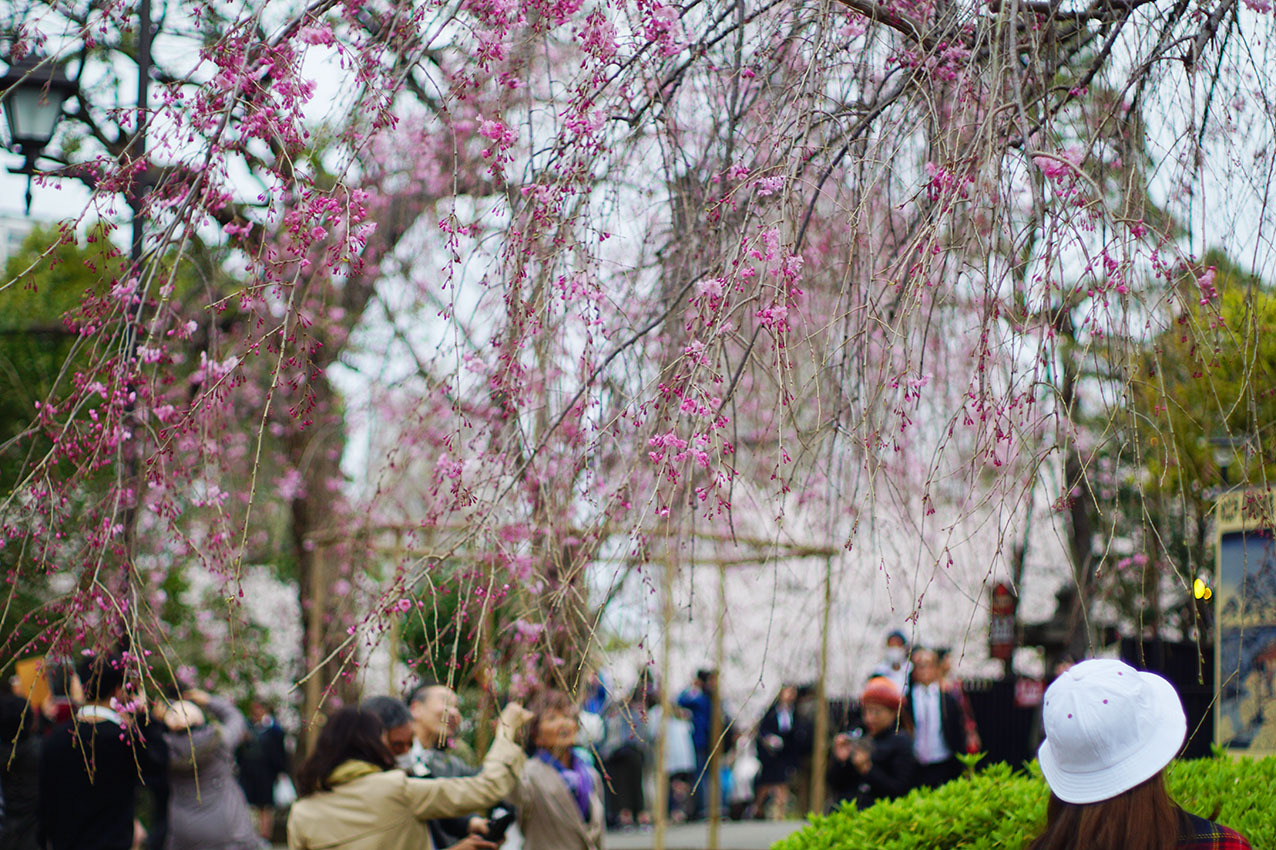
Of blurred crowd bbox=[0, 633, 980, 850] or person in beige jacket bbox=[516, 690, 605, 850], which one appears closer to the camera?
blurred crowd bbox=[0, 633, 980, 850]

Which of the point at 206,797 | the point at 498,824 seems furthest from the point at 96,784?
the point at 498,824

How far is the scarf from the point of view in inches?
209

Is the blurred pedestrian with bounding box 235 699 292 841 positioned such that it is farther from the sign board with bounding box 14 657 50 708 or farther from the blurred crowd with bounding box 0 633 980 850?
the sign board with bounding box 14 657 50 708

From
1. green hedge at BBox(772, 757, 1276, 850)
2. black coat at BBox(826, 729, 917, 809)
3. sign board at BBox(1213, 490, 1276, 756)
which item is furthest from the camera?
black coat at BBox(826, 729, 917, 809)

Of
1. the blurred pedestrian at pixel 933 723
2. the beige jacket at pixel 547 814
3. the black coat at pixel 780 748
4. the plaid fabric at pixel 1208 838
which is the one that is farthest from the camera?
the black coat at pixel 780 748

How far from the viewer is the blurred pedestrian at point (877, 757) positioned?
19.4ft

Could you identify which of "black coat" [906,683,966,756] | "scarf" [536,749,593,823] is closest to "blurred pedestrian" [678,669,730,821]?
"black coat" [906,683,966,756]

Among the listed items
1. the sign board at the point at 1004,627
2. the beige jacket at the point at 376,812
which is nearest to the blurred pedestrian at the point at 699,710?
the sign board at the point at 1004,627

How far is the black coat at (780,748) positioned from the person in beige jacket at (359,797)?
8.81 metres

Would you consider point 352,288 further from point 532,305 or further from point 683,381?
point 683,381

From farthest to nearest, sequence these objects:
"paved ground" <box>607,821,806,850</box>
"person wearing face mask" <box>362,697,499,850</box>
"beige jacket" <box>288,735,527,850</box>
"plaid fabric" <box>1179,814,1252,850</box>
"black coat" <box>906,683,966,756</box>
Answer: "paved ground" <box>607,821,806,850</box>, "black coat" <box>906,683,966,756</box>, "person wearing face mask" <box>362,697,499,850</box>, "beige jacket" <box>288,735,527,850</box>, "plaid fabric" <box>1179,814,1252,850</box>

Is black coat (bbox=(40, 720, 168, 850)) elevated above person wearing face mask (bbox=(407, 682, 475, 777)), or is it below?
below

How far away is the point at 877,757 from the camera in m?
5.95

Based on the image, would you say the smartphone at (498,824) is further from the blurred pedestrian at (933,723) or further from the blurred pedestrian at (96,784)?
the blurred pedestrian at (933,723)
